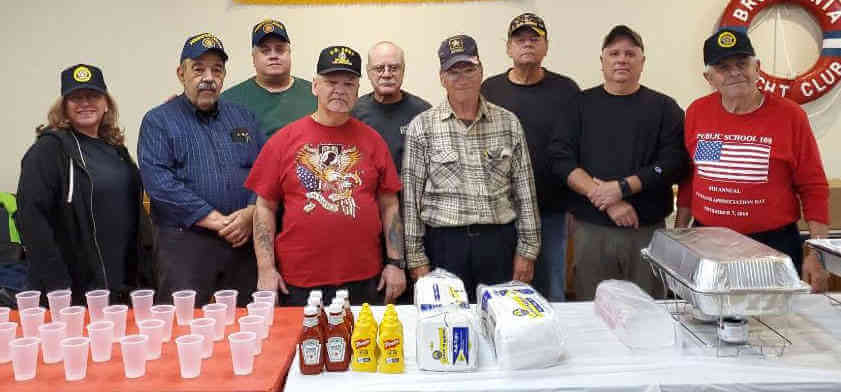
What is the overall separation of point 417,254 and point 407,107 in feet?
2.40

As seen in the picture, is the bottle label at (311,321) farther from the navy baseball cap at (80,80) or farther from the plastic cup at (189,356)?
the navy baseball cap at (80,80)

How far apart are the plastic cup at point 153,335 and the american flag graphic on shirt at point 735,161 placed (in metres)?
1.96

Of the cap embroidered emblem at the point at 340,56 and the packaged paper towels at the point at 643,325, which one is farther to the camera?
the cap embroidered emblem at the point at 340,56

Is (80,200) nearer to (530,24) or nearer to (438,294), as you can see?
(438,294)

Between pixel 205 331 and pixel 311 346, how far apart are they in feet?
0.96

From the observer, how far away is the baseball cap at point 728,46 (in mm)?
2309

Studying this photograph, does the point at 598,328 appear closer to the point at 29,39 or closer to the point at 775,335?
the point at 775,335

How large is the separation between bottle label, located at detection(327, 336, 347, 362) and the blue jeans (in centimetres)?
165

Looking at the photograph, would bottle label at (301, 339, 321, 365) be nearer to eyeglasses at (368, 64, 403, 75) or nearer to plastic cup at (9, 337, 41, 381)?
plastic cup at (9, 337, 41, 381)

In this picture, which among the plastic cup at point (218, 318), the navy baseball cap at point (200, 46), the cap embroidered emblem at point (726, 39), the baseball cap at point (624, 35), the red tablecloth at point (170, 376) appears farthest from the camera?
the baseball cap at point (624, 35)

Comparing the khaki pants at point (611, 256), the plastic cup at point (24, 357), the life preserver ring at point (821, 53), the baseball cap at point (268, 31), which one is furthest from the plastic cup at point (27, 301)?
the life preserver ring at point (821, 53)

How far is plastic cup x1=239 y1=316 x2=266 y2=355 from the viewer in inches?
65.2

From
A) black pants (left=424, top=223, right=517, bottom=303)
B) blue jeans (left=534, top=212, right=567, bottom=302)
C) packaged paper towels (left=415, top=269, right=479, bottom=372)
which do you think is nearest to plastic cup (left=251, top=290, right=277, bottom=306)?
packaged paper towels (left=415, top=269, right=479, bottom=372)

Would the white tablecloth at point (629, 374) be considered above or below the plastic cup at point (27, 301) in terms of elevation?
below
